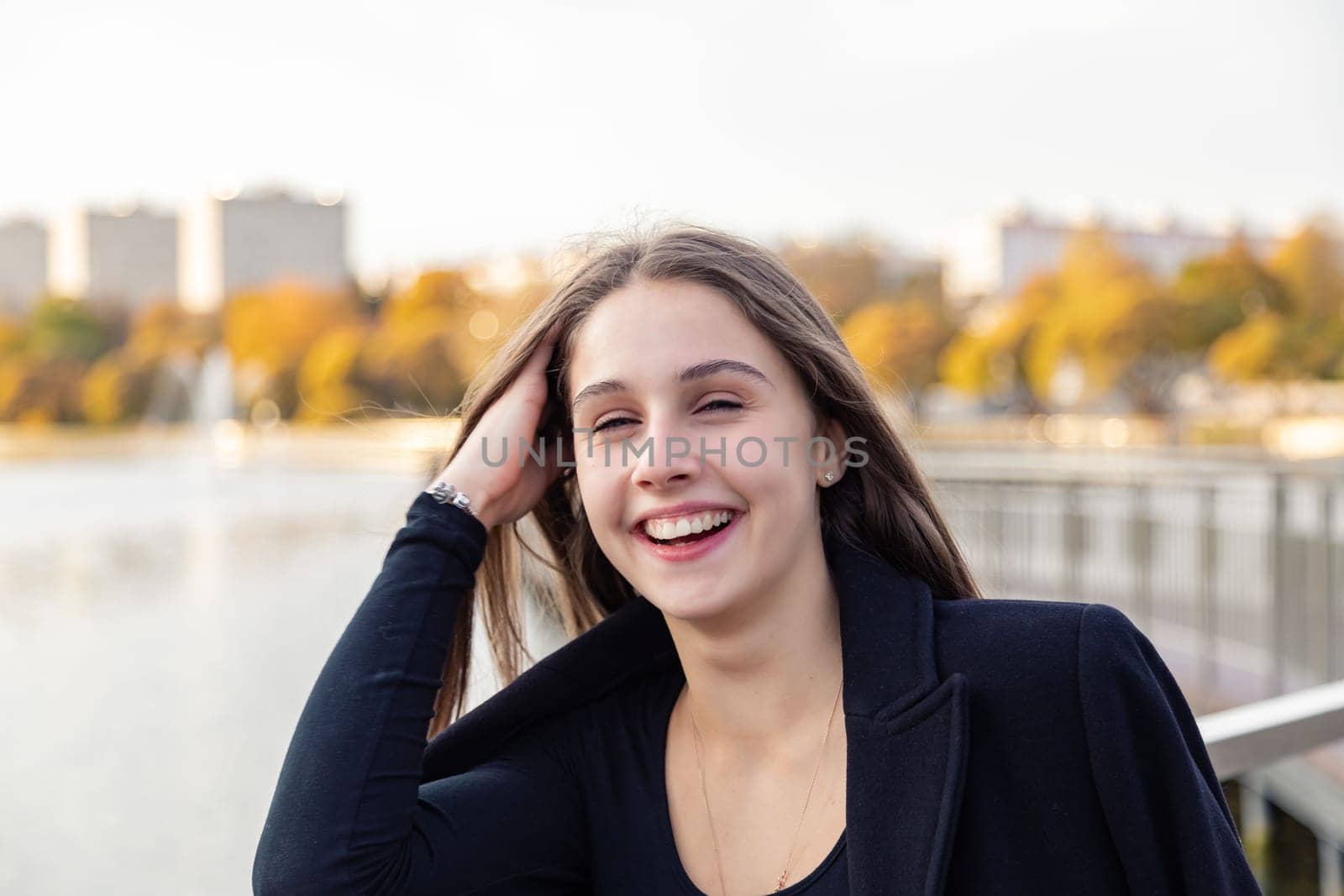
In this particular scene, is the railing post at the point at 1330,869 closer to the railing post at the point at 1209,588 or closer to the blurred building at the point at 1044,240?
the railing post at the point at 1209,588

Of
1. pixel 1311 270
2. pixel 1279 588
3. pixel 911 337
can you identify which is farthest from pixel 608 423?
pixel 1311 270

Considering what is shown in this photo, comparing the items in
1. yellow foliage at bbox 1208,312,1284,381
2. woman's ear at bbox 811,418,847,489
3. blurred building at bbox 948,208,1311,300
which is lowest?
woman's ear at bbox 811,418,847,489

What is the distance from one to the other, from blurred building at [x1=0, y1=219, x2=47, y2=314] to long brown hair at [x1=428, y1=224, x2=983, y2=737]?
301 feet

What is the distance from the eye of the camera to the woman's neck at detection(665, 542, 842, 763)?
189 centimetres

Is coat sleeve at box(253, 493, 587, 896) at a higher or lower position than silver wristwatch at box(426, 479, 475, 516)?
lower

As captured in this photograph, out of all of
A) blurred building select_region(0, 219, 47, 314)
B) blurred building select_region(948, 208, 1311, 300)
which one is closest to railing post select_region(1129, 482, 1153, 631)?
blurred building select_region(948, 208, 1311, 300)

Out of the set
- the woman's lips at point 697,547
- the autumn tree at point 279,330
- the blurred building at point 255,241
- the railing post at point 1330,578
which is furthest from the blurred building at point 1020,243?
the woman's lips at point 697,547

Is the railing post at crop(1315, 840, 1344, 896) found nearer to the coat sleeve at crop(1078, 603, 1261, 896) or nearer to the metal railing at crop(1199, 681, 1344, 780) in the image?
the metal railing at crop(1199, 681, 1344, 780)

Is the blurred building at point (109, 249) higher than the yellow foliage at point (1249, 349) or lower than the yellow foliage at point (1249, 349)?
higher

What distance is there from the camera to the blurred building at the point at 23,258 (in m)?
87.7

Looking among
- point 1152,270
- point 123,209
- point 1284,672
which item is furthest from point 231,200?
point 1284,672

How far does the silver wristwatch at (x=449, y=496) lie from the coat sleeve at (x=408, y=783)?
0.05 feet

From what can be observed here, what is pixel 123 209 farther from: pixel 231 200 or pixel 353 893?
pixel 353 893

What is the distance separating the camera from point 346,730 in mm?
1756
